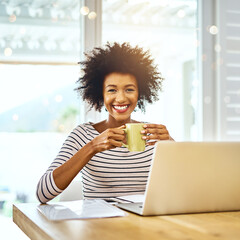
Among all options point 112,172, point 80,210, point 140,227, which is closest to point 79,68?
point 112,172

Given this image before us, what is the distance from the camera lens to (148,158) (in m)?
1.95

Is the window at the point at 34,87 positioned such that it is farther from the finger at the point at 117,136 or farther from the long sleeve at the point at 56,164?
the finger at the point at 117,136

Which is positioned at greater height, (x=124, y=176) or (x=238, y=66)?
(x=238, y=66)

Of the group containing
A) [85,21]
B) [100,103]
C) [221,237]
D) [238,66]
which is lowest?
[221,237]

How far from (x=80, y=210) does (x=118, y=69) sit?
2.91 ft

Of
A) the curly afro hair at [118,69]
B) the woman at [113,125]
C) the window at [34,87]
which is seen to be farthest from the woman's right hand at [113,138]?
the window at [34,87]

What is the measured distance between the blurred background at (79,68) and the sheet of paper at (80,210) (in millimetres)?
1506

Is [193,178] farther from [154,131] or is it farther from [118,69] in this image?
[118,69]

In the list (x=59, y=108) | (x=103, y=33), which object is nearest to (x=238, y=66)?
(x=103, y=33)

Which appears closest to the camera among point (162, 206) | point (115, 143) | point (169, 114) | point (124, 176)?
point (162, 206)

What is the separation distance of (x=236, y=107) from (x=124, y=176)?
173 centimetres

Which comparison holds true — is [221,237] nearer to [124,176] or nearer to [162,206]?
[162,206]

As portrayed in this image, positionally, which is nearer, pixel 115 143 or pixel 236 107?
A: pixel 115 143

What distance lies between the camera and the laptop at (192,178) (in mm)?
1190
